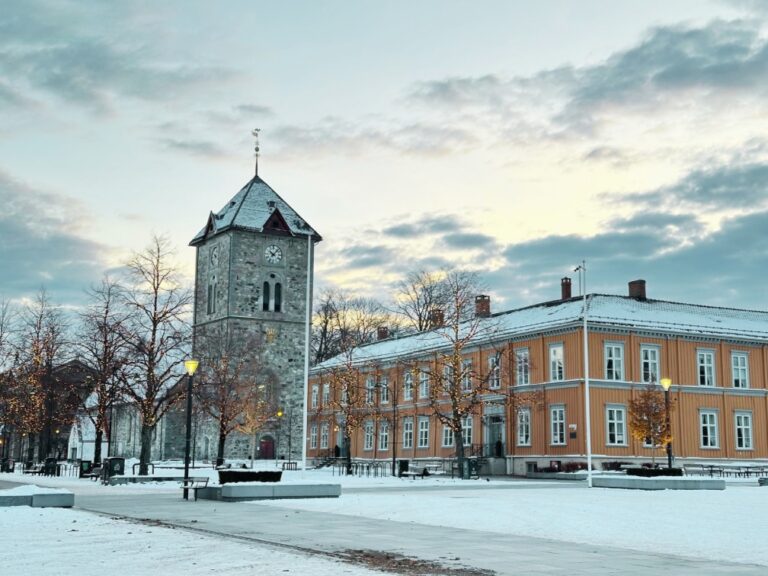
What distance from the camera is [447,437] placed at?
206ft

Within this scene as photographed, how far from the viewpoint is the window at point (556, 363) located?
54.7 meters

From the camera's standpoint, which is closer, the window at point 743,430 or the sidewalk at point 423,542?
the sidewalk at point 423,542

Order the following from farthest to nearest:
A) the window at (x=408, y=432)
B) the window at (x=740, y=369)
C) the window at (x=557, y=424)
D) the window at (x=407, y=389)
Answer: the window at (x=407, y=389), the window at (x=408, y=432), the window at (x=740, y=369), the window at (x=557, y=424)

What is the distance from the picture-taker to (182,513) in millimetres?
24016

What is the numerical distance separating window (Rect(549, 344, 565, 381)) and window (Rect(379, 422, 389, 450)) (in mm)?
17773

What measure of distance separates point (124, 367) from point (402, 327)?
6322cm

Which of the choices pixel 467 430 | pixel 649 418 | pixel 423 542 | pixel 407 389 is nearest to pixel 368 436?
pixel 407 389

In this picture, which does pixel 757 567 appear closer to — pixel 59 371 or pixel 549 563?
pixel 549 563

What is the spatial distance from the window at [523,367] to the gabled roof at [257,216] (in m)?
39.7

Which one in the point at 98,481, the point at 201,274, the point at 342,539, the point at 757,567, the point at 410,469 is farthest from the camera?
the point at 201,274

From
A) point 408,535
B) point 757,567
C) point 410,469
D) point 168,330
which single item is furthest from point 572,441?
point 757,567

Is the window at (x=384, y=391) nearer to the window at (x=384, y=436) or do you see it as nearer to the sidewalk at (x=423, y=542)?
the window at (x=384, y=436)

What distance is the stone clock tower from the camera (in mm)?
92000

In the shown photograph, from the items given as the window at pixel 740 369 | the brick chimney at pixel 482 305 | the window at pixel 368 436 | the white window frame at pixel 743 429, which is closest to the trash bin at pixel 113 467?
the window at pixel 368 436
